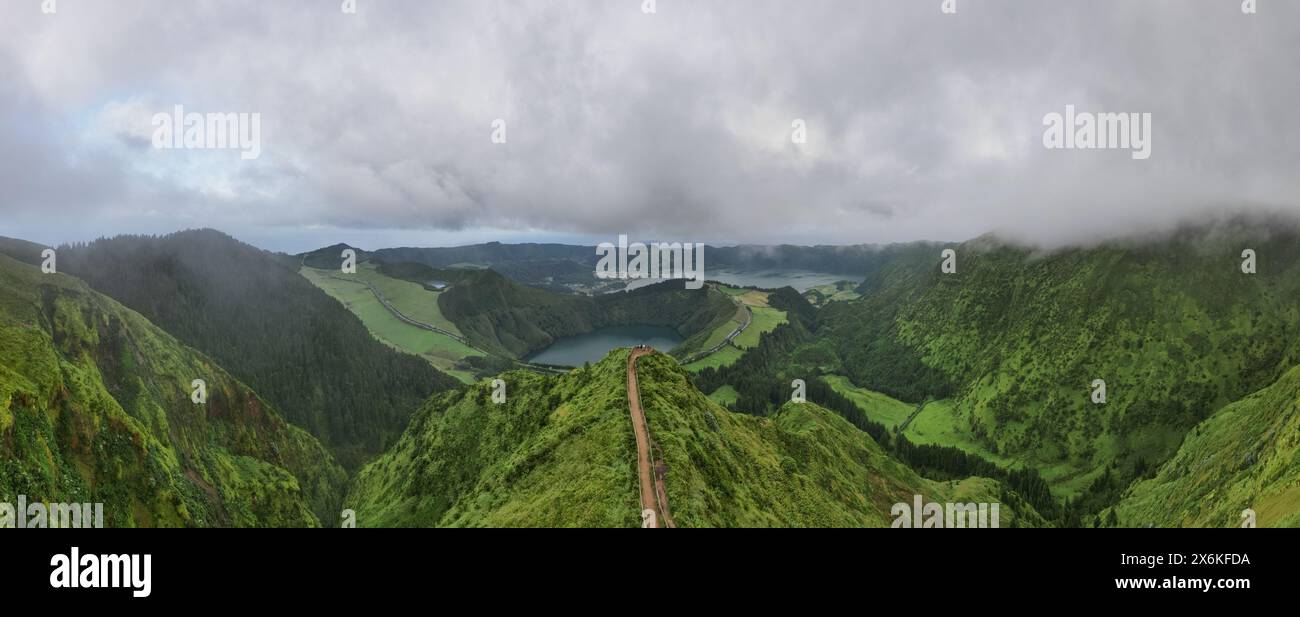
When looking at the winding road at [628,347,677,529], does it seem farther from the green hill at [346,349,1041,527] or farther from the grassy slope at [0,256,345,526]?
the grassy slope at [0,256,345,526]

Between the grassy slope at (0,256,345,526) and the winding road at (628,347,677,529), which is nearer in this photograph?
the winding road at (628,347,677,529)

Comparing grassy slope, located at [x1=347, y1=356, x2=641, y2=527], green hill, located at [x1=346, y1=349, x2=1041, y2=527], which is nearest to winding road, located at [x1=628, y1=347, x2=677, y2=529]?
green hill, located at [x1=346, y1=349, x2=1041, y2=527]

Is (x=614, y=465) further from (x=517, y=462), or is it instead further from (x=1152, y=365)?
(x=1152, y=365)

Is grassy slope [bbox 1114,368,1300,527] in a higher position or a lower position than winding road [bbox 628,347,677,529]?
lower

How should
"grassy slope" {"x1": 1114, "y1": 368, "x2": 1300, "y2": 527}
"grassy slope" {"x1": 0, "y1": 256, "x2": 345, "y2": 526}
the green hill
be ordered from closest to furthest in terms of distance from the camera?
the green hill → "grassy slope" {"x1": 0, "y1": 256, "x2": 345, "y2": 526} → "grassy slope" {"x1": 1114, "y1": 368, "x2": 1300, "y2": 527}

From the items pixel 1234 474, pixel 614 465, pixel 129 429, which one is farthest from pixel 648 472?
pixel 1234 474

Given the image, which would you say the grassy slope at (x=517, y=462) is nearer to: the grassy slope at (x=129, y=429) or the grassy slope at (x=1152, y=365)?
the grassy slope at (x=129, y=429)

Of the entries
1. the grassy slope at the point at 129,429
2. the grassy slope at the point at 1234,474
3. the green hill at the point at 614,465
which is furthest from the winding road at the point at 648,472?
the grassy slope at the point at 129,429
